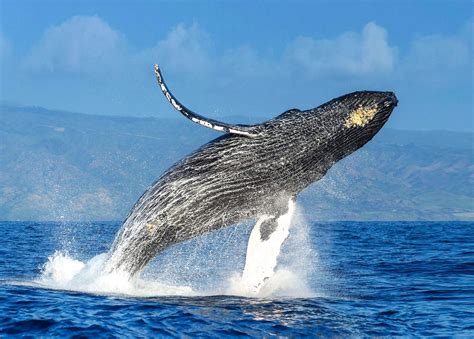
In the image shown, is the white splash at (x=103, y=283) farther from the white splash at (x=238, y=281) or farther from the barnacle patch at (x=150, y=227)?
the barnacle patch at (x=150, y=227)

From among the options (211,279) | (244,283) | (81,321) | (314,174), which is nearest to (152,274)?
(211,279)

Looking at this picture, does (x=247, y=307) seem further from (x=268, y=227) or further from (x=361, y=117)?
(x=361, y=117)

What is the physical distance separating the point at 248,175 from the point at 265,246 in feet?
4.68

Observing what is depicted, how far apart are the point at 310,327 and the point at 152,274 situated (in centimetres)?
709

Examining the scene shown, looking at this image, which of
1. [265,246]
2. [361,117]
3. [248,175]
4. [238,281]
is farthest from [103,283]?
[361,117]

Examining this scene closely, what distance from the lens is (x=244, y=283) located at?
14539 mm

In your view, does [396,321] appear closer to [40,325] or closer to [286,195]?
[286,195]

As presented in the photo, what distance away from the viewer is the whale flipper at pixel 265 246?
14.4 metres

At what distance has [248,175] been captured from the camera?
45.5 ft

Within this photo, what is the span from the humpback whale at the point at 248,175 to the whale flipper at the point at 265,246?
3 centimetres

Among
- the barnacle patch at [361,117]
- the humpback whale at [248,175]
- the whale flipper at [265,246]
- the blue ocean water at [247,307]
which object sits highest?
the barnacle patch at [361,117]

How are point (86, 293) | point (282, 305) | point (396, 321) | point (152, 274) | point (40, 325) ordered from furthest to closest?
point (152, 274) < point (86, 293) < point (282, 305) < point (396, 321) < point (40, 325)

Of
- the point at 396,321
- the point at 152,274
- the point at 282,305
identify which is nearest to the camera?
the point at 396,321

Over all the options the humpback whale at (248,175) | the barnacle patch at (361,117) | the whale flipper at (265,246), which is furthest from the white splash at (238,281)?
the barnacle patch at (361,117)
